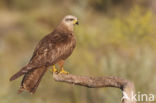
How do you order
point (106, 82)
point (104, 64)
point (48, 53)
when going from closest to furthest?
point (106, 82) < point (48, 53) < point (104, 64)

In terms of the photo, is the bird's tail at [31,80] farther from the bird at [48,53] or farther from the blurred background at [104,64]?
the blurred background at [104,64]

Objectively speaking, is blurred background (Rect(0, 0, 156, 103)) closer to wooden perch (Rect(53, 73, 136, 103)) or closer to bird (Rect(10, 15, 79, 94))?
bird (Rect(10, 15, 79, 94))

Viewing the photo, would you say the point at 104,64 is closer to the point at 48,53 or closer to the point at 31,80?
the point at 48,53

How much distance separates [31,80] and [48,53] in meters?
0.45

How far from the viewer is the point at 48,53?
769 cm

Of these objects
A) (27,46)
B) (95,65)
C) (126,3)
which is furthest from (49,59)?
(126,3)

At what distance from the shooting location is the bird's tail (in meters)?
7.38

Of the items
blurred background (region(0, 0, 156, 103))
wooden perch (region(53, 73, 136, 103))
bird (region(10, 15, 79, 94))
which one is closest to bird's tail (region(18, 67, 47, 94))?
bird (region(10, 15, 79, 94))

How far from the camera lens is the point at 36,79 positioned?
7.51m

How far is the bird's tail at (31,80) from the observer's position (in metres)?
7.38

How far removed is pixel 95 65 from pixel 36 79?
5.28 m

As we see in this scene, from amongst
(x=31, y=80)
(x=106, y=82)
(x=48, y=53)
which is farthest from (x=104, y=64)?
(x=31, y=80)

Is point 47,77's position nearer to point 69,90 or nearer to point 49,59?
point 69,90

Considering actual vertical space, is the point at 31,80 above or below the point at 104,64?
below
